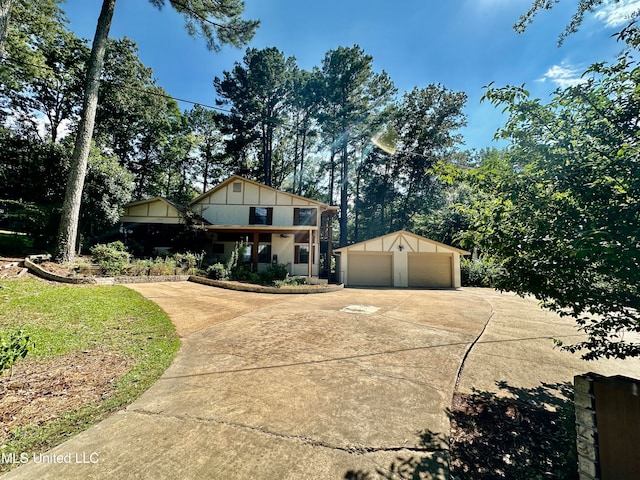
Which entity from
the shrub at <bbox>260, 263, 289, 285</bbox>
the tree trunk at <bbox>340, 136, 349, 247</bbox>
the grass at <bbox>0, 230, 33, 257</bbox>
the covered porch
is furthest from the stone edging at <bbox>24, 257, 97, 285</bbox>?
the tree trunk at <bbox>340, 136, 349, 247</bbox>

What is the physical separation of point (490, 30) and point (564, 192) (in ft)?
22.1

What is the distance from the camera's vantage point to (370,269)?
16375 mm

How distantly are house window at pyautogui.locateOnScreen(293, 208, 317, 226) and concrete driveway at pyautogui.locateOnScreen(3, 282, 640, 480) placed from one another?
11175 millimetres

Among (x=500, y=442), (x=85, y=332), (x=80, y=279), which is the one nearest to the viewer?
(x=500, y=442)

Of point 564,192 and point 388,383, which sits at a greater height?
point 564,192

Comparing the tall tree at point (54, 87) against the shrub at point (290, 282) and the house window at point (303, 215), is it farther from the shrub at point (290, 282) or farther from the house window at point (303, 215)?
the shrub at point (290, 282)

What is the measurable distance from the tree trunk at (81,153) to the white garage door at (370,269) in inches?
520

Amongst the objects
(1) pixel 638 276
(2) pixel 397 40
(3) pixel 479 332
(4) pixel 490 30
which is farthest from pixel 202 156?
(1) pixel 638 276

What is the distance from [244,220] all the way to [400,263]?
34.7 feet

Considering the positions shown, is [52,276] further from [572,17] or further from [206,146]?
[206,146]

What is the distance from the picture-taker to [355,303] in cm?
884

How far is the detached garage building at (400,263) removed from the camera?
1592 cm

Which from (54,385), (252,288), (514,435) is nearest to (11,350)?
(54,385)

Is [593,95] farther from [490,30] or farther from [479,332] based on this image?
[490,30]
